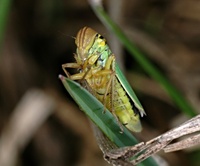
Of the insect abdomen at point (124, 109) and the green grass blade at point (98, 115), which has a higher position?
the green grass blade at point (98, 115)

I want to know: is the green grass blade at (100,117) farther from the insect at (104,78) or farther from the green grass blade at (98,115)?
the insect at (104,78)

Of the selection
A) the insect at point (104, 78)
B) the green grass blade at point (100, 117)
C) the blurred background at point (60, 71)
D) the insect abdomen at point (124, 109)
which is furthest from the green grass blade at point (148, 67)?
the blurred background at point (60, 71)

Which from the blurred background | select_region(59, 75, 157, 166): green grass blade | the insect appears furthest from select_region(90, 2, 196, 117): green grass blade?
the blurred background

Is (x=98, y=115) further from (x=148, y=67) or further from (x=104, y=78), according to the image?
(x=148, y=67)

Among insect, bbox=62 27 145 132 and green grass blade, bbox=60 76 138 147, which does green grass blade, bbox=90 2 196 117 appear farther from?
green grass blade, bbox=60 76 138 147

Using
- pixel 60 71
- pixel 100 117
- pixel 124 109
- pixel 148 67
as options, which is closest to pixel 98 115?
pixel 100 117
